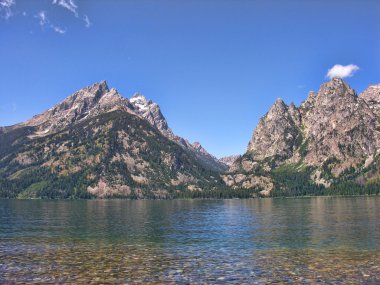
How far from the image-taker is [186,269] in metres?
41.6

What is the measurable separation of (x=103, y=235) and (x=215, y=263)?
130 ft

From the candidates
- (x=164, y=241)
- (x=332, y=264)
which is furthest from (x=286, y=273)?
(x=164, y=241)

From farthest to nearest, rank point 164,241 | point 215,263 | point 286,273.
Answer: point 164,241
point 215,263
point 286,273

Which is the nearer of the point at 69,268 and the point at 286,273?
the point at 286,273

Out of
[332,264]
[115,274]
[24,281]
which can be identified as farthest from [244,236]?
[24,281]

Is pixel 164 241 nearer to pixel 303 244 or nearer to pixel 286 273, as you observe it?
pixel 303 244

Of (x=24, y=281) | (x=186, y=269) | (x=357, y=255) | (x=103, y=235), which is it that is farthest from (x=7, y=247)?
(x=357, y=255)

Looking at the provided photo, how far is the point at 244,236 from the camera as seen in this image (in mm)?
76000

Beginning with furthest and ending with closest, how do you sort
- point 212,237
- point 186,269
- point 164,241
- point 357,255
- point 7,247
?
point 212,237 → point 164,241 → point 7,247 → point 357,255 → point 186,269

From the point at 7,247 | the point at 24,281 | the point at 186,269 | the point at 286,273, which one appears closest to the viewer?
the point at 24,281

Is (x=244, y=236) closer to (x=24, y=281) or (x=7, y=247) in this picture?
(x=7, y=247)

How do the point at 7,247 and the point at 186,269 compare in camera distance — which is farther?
the point at 7,247

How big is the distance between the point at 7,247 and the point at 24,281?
2779cm

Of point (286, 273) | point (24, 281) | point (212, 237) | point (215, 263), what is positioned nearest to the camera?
point (24, 281)
